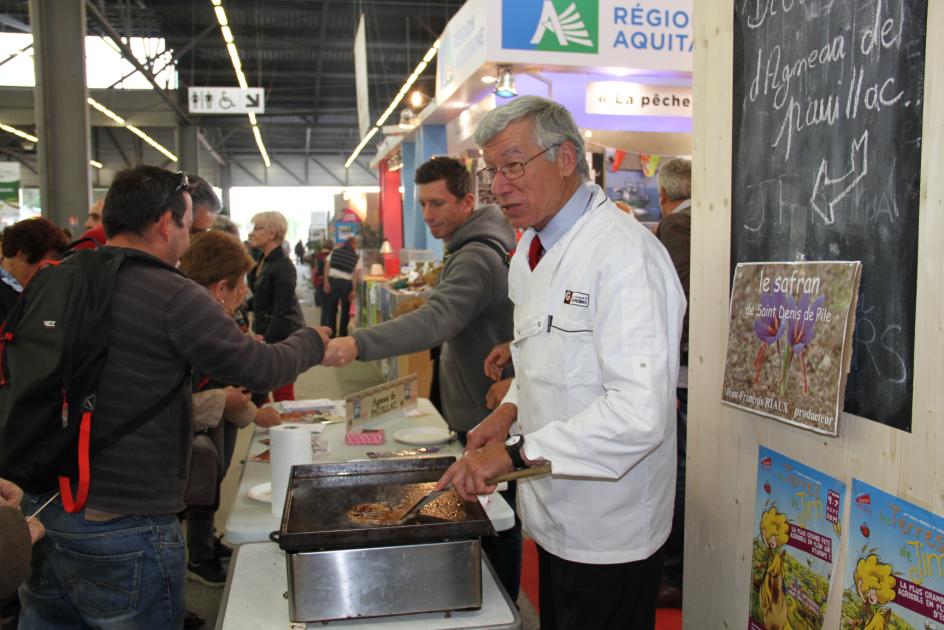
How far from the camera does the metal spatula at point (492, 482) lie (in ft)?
4.74

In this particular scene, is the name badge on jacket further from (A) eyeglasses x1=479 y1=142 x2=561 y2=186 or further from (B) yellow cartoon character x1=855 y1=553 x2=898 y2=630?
(B) yellow cartoon character x1=855 y1=553 x2=898 y2=630

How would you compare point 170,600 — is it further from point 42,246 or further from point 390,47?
point 390,47

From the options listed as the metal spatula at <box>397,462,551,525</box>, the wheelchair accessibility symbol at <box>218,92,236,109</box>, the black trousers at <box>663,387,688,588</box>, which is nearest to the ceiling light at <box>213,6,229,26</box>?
the wheelchair accessibility symbol at <box>218,92,236,109</box>

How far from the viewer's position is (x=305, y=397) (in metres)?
8.07

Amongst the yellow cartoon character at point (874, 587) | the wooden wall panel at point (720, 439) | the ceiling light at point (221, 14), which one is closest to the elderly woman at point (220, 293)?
the wooden wall panel at point (720, 439)

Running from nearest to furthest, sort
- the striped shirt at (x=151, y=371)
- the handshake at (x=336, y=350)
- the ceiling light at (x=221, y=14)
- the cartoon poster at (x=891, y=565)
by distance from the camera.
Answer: the cartoon poster at (x=891, y=565) → the striped shirt at (x=151, y=371) → the handshake at (x=336, y=350) → the ceiling light at (x=221, y=14)

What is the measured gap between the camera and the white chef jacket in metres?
1.43

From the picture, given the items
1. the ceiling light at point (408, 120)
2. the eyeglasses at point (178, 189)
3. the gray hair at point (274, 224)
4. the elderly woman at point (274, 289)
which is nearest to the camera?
the eyeglasses at point (178, 189)

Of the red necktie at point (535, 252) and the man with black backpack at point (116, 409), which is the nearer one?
the man with black backpack at point (116, 409)

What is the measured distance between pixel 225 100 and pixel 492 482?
42.7ft

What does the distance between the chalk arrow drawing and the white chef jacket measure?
0.31 m

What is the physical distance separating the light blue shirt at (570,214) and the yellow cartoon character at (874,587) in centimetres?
90

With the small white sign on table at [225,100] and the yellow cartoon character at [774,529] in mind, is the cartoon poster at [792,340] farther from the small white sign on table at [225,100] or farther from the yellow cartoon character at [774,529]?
the small white sign on table at [225,100]

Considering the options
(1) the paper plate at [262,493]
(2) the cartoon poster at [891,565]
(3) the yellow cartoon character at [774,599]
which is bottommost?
(3) the yellow cartoon character at [774,599]
